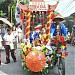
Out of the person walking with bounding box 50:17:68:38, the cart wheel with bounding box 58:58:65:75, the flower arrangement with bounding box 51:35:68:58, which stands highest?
the person walking with bounding box 50:17:68:38

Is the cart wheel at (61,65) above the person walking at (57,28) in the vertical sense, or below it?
below

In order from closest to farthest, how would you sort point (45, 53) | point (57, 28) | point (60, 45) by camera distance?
point (60, 45) < point (45, 53) < point (57, 28)

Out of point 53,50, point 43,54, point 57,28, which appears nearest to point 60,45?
point 53,50

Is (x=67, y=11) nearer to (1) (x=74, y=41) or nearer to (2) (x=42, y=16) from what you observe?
(2) (x=42, y=16)

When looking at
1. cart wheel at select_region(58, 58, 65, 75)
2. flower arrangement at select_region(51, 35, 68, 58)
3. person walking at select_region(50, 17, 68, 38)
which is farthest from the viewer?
person walking at select_region(50, 17, 68, 38)

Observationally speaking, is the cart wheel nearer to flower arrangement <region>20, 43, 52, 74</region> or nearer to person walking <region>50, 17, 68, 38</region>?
flower arrangement <region>20, 43, 52, 74</region>

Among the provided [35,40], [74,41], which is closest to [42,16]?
[35,40]

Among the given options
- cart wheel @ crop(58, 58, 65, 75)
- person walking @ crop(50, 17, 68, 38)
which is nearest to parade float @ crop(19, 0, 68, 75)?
cart wheel @ crop(58, 58, 65, 75)

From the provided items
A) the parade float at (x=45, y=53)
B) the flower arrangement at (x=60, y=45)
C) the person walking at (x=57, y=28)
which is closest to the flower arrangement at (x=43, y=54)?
the parade float at (x=45, y=53)

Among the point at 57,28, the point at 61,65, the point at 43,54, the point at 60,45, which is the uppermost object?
the point at 57,28

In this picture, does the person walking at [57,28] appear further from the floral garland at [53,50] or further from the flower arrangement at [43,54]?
the flower arrangement at [43,54]

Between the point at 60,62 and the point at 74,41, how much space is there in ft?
40.7

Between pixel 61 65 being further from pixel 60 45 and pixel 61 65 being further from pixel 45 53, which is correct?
pixel 45 53

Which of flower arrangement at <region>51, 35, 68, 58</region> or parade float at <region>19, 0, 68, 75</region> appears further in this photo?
flower arrangement at <region>51, 35, 68, 58</region>
